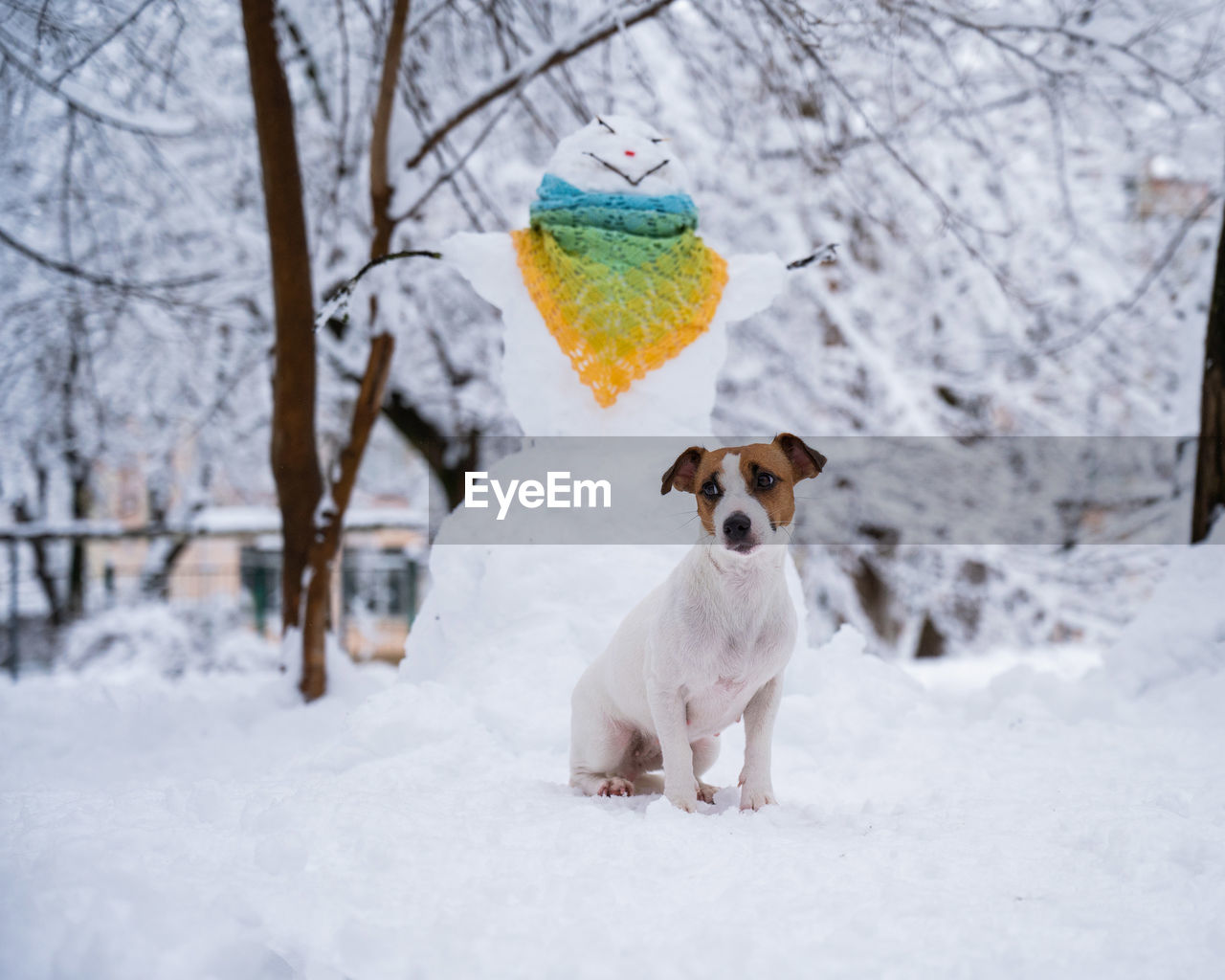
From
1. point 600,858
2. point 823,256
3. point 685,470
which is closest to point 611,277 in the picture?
point 823,256

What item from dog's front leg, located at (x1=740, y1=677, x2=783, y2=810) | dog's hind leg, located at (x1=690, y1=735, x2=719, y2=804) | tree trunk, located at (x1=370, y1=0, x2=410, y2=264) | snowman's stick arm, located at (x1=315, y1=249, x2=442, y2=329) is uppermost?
tree trunk, located at (x1=370, y1=0, x2=410, y2=264)

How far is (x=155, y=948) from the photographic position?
4.49 ft

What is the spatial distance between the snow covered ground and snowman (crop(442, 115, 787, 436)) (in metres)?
0.86

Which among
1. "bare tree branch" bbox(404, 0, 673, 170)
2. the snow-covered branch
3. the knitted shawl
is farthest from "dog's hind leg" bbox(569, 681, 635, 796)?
the snow-covered branch

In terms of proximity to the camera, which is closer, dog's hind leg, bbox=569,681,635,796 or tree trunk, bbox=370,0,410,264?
dog's hind leg, bbox=569,681,635,796

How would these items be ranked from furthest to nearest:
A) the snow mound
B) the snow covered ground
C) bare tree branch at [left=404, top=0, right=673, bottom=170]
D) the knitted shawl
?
1. bare tree branch at [left=404, top=0, right=673, bottom=170]
2. the snow mound
3. the knitted shawl
4. the snow covered ground

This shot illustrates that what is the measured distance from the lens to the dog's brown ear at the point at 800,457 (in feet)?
6.99

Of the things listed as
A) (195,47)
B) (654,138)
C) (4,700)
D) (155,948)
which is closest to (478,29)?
(195,47)

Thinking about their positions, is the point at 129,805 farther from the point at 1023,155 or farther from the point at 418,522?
the point at 1023,155

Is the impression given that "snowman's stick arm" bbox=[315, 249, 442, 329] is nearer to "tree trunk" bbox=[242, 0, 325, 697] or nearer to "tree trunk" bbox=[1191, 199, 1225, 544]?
"tree trunk" bbox=[242, 0, 325, 697]

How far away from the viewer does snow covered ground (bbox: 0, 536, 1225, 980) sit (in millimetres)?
1395

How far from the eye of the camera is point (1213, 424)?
403 cm

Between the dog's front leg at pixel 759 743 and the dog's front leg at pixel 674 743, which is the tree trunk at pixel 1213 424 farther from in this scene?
the dog's front leg at pixel 674 743

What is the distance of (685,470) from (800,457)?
0.28 metres
